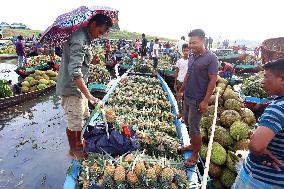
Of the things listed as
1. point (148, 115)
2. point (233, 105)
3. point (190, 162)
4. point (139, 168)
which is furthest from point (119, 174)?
→ point (233, 105)

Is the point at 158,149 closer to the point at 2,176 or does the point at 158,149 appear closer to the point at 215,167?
the point at 215,167

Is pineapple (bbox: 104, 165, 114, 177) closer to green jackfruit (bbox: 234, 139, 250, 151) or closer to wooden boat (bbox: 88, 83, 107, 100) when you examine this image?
green jackfruit (bbox: 234, 139, 250, 151)

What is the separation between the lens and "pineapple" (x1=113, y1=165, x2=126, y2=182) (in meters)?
3.94

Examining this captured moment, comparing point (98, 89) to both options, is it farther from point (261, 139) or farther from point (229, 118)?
point (261, 139)

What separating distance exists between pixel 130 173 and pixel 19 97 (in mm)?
9352

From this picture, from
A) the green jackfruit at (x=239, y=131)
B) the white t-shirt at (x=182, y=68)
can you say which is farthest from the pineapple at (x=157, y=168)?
the white t-shirt at (x=182, y=68)

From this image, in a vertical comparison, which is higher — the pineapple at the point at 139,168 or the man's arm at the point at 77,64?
the man's arm at the point at 77,64

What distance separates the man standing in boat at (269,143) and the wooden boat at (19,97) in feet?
33.8

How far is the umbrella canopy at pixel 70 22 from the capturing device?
160 inches

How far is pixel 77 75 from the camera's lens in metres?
3.99

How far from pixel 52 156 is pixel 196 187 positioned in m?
5.23

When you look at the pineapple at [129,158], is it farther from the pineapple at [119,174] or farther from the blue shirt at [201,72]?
the blue shirt at [201,72]

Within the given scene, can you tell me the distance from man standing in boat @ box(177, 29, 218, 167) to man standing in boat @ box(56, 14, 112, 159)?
1524mm

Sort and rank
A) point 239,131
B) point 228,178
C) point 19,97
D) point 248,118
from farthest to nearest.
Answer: point 19,97
point 248,118
point 239,131
point 228,178
